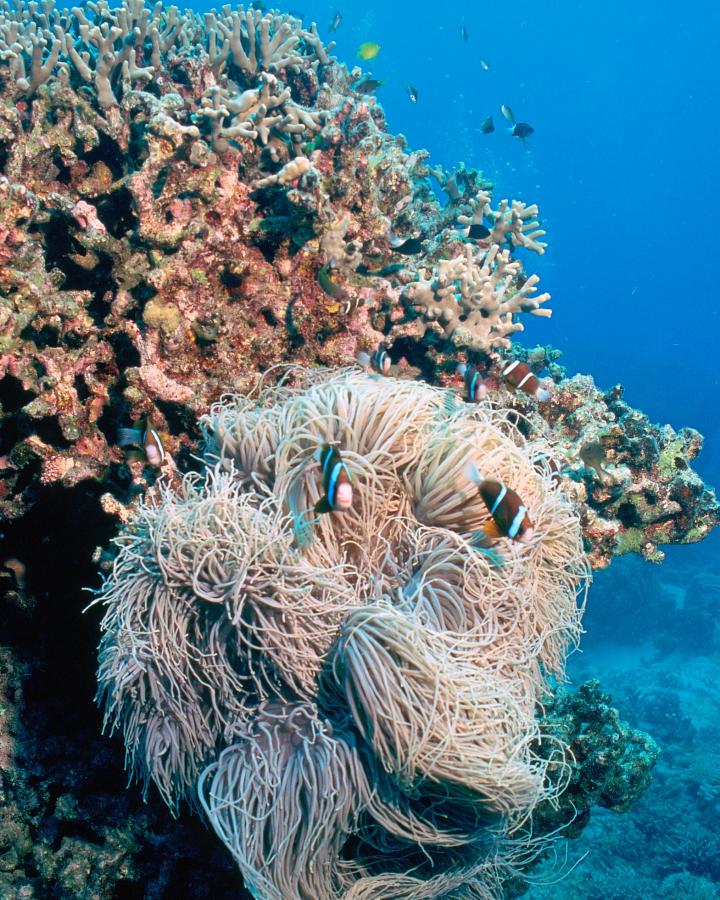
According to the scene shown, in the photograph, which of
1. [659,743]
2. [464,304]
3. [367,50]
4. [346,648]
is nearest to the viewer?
[346,648]

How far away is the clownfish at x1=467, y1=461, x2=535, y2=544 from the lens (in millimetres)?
2256

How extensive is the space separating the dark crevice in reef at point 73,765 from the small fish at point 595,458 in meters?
3.49

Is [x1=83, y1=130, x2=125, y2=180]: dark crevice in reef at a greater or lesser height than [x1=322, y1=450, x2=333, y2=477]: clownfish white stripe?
greater

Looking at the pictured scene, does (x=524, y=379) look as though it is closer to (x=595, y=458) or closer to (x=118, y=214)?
(x=595, y=458)

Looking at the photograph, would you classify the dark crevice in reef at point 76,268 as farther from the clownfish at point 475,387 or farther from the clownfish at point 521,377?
the clownfish at point 521,377

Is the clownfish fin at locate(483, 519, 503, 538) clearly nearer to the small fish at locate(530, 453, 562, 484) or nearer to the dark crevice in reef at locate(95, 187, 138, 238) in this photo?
the small fish at locate(530, 453, 562, 484)

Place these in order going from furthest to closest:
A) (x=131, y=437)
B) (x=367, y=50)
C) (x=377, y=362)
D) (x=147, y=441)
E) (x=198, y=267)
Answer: (x=367, y=50), (x=377, y=362), (x=198, y=267), (x=131, y=437), (x=147, y=441)

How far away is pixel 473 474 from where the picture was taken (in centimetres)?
250

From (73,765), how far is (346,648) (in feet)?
8.12

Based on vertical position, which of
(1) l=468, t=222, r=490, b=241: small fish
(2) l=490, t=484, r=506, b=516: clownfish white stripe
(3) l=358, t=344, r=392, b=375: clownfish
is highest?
(1) l=468, t=222, r=490, b=241: small fish

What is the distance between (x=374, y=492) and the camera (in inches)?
102

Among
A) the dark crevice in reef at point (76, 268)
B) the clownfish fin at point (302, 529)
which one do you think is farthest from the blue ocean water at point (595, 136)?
the clownfish fin at point (302, 529)

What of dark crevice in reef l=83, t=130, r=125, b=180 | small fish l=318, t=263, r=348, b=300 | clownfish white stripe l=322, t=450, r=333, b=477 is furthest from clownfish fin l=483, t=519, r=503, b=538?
dark crevice in reef l=83, t=130, r=125, b=180

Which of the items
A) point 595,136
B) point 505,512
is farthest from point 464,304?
point 595,136
